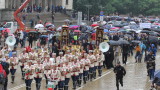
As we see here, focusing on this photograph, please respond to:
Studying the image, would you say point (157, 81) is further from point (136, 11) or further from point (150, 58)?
point (136, 11)

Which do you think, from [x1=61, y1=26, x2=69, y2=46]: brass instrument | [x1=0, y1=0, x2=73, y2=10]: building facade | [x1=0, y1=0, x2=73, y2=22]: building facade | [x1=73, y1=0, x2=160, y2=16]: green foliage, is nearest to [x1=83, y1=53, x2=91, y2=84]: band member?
[x1=61, y1=26, x2=69, y2=46]: brass instrument

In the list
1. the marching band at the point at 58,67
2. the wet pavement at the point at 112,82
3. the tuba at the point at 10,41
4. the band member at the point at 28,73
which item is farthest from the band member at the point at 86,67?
the tuba at the point at 10,41

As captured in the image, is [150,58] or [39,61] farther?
[150,58]

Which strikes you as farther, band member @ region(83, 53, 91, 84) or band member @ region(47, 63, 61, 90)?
band member @ region(83, 53, 91, 84)

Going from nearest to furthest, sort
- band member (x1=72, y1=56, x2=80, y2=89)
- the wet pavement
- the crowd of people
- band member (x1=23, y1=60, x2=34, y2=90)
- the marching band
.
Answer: the marching band < the crowd of people < band member (x1=23, y1=60, x2=34, y2=90) < band member (x1=72, y1=56, x2=80, y2=89) < the wet pavement

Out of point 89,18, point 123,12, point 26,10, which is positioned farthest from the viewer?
point 123,12

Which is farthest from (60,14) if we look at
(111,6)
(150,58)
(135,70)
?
(150,58)

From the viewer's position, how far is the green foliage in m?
82.2

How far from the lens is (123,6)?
311ft

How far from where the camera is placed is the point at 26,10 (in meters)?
68.3

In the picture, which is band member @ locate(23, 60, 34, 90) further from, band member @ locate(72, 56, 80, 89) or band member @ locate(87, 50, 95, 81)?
band member @ locate(87, 50, 95, 81)

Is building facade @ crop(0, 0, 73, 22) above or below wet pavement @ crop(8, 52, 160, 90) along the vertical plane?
above

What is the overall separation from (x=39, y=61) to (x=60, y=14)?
47.6m

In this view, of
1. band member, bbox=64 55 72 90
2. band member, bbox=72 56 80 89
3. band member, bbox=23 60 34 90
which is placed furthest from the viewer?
band member, bbox=72 56 80 89
